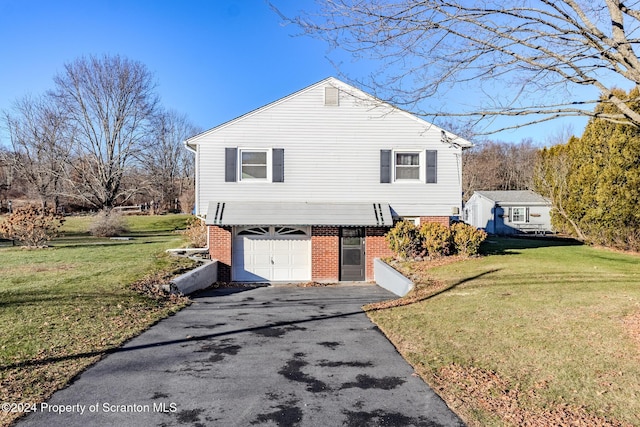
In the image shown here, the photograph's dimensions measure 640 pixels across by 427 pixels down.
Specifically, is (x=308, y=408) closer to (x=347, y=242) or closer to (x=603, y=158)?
(x=347, y=242)

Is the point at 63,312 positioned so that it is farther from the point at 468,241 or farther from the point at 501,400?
the point at 468,241

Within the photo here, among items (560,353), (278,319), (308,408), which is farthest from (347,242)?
(308,408)

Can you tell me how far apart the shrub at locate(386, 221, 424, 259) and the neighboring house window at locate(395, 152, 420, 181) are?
2.17 m

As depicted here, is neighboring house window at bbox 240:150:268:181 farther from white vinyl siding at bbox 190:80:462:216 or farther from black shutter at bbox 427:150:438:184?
black shutter at bbox 427:150:438:184

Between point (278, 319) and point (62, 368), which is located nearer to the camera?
point (62, 368)

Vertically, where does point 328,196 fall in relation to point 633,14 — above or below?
below

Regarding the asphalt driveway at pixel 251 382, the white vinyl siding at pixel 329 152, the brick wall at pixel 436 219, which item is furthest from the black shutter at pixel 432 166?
the asphalt driveway at pixel 251 382

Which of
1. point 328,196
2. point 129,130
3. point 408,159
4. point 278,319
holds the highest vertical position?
point 129,130

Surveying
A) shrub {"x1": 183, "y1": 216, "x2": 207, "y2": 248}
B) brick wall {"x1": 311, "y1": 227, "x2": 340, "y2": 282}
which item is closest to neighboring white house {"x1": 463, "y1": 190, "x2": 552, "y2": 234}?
brick wall {"x1": 311, "y1": 227, "x2": 340, "y2": 282}

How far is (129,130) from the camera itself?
3534 centimetres

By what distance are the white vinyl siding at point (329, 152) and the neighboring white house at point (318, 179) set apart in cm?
4

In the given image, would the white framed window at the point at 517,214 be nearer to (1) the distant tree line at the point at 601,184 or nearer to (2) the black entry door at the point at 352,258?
(1) the distant tree line at the point at 601,184

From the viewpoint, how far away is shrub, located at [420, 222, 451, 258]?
15.7 meters

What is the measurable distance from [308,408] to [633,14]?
6.96m
